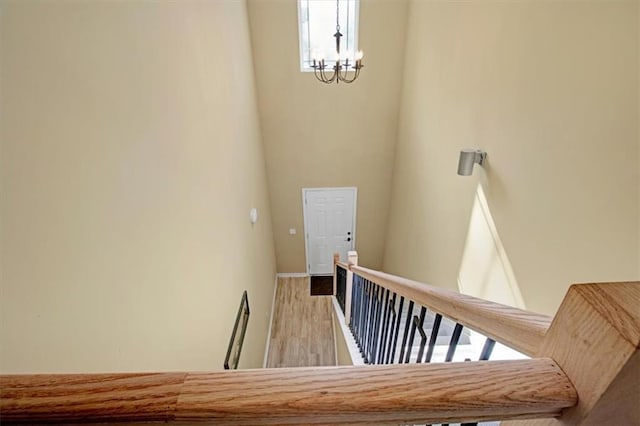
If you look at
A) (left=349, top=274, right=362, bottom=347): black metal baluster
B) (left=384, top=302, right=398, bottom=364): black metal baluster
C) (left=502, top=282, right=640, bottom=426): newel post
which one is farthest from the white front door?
(left=502, top=282, right=640, bottom=426): newel post

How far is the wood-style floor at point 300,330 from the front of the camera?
13.8ft

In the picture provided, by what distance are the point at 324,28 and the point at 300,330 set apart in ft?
14.5

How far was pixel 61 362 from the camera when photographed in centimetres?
86

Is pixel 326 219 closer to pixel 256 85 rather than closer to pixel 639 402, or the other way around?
pixel 256 85

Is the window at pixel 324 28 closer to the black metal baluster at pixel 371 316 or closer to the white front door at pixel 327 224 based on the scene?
the white front door at pixel 327 224

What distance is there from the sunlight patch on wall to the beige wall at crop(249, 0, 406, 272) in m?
2.81

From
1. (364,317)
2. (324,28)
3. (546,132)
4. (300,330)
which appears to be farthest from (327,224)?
(546,132)

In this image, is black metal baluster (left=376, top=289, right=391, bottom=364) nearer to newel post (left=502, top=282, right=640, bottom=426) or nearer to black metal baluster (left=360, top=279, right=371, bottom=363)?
black metal baluster (left=360, top=279, right=371, bottom=363)

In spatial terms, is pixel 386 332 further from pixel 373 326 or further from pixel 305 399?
pixel 305 399

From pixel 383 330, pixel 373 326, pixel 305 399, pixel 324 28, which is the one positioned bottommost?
pixel 373 326

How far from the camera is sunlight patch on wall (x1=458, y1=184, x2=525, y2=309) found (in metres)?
1.98

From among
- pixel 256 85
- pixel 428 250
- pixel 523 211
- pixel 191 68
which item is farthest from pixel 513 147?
pixel 256 85

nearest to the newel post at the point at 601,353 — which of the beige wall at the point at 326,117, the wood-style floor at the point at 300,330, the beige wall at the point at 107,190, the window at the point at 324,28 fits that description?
the beige wall at the point at 107,190

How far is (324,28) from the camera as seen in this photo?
14.1 feet
